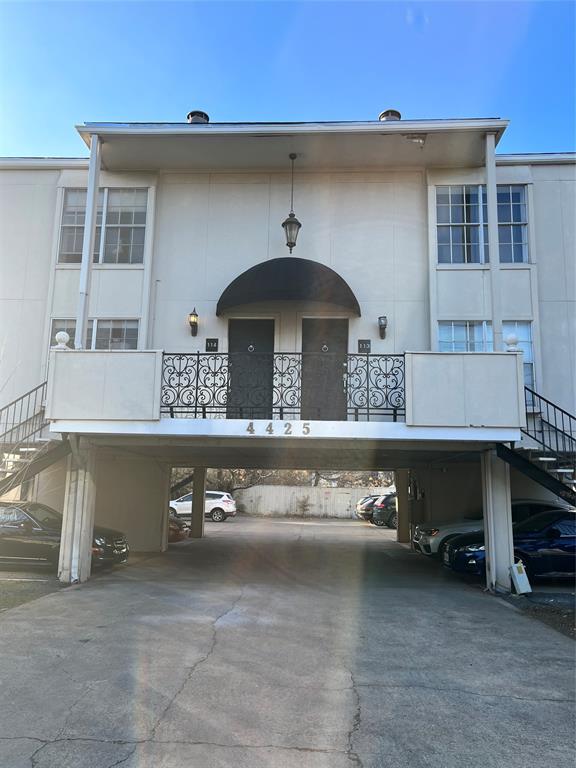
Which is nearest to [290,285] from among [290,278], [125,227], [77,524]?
[290,278]

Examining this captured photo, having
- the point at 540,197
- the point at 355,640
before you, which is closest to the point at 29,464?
the point at 355,640

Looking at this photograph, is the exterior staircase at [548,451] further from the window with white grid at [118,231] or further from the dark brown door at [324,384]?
the window with white grid at [118,231]

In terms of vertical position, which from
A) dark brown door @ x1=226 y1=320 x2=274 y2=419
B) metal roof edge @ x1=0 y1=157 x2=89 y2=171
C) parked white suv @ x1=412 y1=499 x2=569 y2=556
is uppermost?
metal roof edge @ x1=0 y1=157 x2=89 y2=171

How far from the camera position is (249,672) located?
6.06 metres

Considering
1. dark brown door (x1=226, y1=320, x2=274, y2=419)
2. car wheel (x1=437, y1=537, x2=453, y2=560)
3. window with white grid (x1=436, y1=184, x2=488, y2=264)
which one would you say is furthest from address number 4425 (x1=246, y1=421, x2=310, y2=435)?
car wheel (x1=437, y1=537, x2=453, y2=560)

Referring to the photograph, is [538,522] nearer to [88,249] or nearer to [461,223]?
[461,223]

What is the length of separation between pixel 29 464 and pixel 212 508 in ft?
69.3

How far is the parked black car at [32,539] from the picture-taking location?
12.3m

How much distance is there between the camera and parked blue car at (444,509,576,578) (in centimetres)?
1189

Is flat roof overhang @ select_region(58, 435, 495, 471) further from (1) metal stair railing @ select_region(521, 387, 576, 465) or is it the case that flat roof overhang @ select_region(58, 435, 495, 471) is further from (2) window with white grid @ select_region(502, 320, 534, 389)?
(2) window with white grid @ select_region(502, 320, 534, 389)

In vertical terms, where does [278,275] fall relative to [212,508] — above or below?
above

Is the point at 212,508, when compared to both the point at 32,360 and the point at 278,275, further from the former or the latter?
the point at 278,275

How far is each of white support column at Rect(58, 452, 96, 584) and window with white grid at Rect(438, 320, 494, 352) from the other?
7.44m

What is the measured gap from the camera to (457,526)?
1416cm
